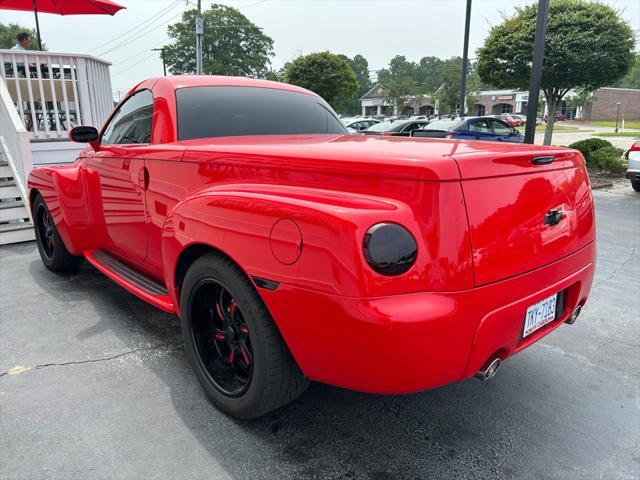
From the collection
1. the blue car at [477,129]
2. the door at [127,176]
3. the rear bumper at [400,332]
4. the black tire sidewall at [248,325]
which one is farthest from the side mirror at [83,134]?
the blue car at [477,129]

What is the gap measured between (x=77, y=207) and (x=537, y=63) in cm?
668

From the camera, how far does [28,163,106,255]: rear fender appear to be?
361 centimetres

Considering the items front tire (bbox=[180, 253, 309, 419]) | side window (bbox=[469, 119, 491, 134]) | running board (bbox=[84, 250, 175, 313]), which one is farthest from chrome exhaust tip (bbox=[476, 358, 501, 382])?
side window (bbox=[469, 119, 491, 134])

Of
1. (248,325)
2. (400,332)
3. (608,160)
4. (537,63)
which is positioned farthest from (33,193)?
(608,160)

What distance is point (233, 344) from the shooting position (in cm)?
232

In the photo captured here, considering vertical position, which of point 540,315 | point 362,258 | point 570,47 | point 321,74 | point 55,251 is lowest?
point 55,251

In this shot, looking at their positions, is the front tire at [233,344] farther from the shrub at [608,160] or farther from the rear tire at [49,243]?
the shrub at [608,160]

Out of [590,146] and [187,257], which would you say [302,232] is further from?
[590,146]

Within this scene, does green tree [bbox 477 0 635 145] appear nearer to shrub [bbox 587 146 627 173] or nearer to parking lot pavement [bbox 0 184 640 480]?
shrub [bbox 587 146 627 173]

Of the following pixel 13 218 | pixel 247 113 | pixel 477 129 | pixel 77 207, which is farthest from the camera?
pixel 477 129

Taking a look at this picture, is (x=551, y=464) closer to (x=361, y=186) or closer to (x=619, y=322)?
(x=361, y=186)

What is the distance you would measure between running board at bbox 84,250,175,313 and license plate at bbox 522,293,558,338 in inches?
68.9

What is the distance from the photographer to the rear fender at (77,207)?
3.61m

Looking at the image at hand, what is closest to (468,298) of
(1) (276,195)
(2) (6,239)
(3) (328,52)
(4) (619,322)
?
(1) (276,195)
